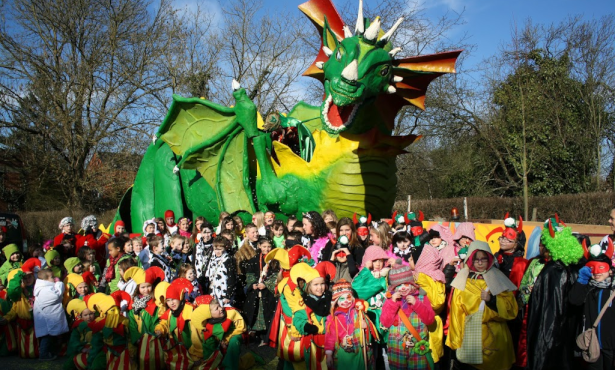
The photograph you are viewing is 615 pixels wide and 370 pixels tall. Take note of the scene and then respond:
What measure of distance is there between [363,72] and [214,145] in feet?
10.5

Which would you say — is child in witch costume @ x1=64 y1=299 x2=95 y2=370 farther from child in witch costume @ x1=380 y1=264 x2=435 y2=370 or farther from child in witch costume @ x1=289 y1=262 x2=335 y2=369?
child in witch costume @ x1=380 y1=264 x2=435 y2=370

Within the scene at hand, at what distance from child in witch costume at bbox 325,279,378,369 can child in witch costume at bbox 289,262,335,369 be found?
0.56ft

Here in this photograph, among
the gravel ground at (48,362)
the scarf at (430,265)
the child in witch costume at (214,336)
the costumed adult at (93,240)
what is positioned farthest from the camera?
the costumed adult at (93,240)

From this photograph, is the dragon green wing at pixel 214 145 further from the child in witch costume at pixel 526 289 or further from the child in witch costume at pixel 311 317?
the child in witch costume at pixel 526 289

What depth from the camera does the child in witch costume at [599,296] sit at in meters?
3.58

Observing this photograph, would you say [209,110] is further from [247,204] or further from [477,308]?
[477,308]

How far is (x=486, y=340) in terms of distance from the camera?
361cm

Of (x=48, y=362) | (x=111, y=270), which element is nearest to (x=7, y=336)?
(x=48, y=362)

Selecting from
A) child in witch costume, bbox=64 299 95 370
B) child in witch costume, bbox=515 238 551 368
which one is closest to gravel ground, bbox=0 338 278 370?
child in witch costume, bbox=64 299 95 370

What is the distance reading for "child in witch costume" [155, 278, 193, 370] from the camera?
4.17 metres

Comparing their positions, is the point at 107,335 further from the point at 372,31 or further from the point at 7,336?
the point at 372,31

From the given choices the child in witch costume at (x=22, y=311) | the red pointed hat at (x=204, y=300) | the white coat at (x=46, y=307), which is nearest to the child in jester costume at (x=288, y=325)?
the red pointed hat at (x=204, y=300)

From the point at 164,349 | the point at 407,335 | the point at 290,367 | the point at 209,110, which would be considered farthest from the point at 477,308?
the point at 209,110

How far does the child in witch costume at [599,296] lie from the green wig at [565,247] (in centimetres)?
8
